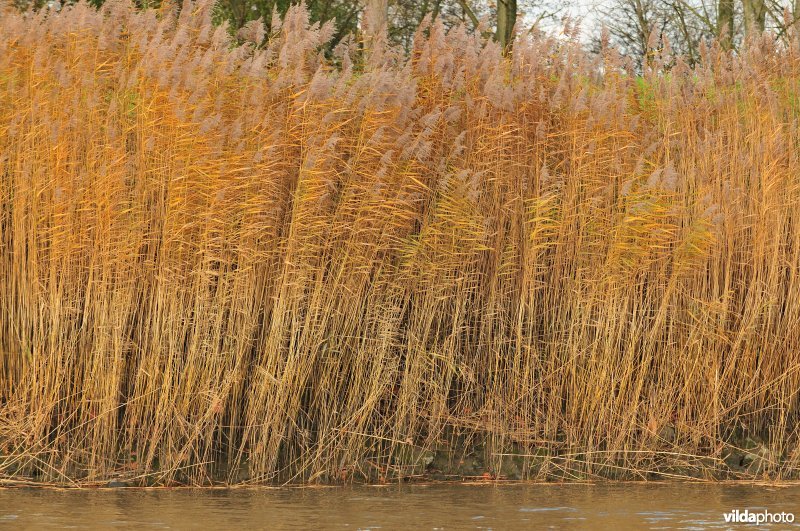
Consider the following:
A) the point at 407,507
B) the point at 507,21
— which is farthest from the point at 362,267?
the point at 507,21

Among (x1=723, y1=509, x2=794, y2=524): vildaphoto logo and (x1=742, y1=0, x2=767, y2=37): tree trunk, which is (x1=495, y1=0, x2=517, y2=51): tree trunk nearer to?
(x1=742, y1=0, x2=767, y2=37): tree trunk

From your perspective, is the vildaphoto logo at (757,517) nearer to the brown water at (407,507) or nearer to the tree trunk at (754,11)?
the brown water at (407,507)

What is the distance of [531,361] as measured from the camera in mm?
6793

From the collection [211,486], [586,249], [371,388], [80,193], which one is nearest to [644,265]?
[586,249]

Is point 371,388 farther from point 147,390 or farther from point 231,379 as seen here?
point 147,390

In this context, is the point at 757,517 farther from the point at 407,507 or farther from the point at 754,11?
the point at 754,11

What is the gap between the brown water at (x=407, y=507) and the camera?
5.21 meters

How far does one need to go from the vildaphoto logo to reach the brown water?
0.20 feet

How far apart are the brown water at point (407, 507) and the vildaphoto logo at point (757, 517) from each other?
6cm

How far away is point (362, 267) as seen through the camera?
21.6 ft

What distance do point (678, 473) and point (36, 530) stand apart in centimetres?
373

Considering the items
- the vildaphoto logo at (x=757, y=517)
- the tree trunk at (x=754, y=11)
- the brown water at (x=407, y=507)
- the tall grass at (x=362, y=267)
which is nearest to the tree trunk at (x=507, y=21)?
the tree trunk at (x=754, y=11)

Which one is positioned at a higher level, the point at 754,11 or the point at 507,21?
the point at 754,11

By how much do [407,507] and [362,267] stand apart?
1.50 meters
